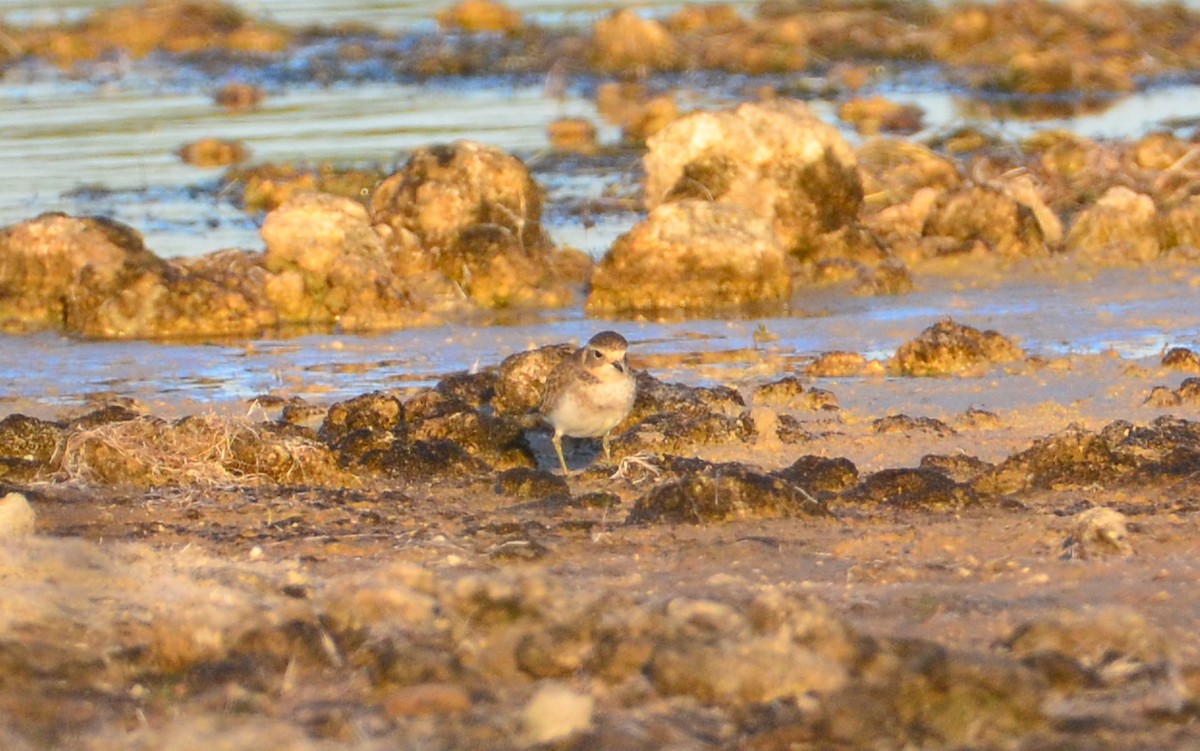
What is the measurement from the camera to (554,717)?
4539mm

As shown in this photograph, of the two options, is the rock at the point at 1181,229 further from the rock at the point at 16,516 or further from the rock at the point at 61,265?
the rock at the point at 16,516

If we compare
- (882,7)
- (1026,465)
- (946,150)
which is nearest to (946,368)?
(1026,465)

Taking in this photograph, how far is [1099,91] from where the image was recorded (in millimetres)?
23531

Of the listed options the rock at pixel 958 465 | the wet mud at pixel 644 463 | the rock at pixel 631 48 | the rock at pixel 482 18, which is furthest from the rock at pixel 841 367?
the rock at pixel 482 18

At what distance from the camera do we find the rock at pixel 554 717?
449cm

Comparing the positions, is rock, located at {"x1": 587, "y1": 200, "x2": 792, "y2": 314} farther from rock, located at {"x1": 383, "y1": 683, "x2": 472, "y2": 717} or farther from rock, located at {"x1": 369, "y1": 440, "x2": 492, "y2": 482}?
rock, located at {"x1": 383, "y1": 683, "x2": 472, "y2": 717}

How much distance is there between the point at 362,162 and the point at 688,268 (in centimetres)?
661

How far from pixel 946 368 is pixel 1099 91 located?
14639 mm

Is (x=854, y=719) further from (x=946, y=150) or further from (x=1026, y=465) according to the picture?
(x=946, y=150)

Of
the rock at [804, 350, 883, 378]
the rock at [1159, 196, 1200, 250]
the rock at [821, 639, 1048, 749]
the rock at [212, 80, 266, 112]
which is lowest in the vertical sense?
the rock at [821, 639, 1048, 749]

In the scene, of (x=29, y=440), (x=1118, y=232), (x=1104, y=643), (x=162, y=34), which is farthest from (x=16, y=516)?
(x=162, y=34)

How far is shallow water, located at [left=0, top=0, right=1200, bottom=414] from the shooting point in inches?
424

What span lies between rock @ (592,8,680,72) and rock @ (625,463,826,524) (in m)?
19.2

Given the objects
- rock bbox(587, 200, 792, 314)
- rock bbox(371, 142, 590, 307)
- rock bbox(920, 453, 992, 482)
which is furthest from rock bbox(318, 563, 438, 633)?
rock bbox(371, 142, 590, 307)
